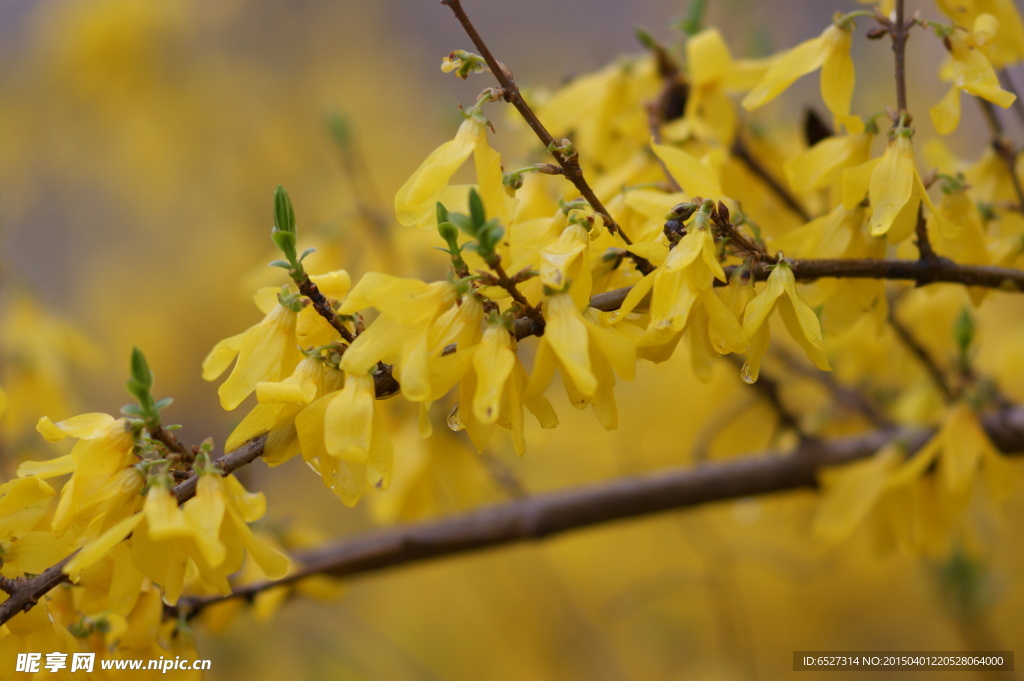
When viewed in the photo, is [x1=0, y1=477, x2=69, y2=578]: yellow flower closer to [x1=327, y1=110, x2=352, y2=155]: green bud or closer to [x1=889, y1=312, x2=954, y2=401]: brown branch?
[x1=327, y1=110, x2=352, y2=155]: green bud

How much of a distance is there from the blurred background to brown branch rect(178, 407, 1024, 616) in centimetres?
16

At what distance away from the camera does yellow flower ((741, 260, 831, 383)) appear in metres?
0.57

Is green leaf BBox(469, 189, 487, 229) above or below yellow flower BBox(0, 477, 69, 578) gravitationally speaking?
above

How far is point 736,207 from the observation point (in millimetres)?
705

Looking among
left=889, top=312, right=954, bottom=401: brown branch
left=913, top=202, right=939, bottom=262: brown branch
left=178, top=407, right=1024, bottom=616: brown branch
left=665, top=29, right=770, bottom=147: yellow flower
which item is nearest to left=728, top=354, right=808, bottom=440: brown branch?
left=178, top=407, right=1024, bottom=616: brown branch

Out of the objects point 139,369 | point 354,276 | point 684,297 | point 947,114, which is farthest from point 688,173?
point 354,276

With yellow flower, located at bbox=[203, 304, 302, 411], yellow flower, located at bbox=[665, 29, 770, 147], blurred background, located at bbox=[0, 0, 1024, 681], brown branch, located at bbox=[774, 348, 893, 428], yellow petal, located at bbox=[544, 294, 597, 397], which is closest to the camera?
yellow petal, located at bbox=[544, 294, 597, 397]

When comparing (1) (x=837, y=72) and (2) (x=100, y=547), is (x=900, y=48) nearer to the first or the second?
(1) (x=837, y=72)

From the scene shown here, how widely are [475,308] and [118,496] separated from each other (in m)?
0.31

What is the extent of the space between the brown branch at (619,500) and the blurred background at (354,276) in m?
0.16

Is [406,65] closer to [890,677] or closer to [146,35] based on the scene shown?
[146,35]

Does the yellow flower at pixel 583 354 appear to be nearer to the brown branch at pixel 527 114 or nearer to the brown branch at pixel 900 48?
the brown branch at pixel 527 114

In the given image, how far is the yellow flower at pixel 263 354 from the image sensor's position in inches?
23.4

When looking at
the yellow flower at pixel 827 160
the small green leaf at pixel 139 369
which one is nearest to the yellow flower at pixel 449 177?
the small green leaf at pixel 139 369
